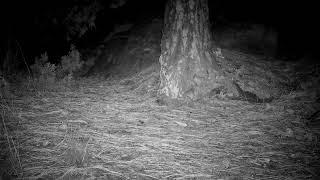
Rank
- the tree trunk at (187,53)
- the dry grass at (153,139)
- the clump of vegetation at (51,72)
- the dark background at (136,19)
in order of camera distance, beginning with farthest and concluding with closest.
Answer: the dark background at (136,19) → the clump of vegetation at (51,72) → the tree trunk at (187,53) → the dry grass at (153,139)

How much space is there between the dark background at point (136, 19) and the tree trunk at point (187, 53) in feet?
8.05

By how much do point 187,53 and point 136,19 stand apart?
3.73 metres

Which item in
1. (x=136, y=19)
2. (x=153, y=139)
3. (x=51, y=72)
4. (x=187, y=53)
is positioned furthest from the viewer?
(x=136, y=19)

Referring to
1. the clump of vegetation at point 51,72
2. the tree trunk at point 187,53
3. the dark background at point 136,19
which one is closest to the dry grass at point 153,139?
the tree trunk at point 187,53

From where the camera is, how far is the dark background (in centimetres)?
592

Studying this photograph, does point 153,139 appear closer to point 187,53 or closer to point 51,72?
point 187,53

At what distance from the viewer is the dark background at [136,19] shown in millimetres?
5918

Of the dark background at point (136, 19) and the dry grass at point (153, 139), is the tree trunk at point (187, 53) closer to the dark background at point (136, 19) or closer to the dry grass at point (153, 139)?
the dry grass at point (153, 139)

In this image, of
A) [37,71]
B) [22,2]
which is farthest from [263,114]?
[22,2]

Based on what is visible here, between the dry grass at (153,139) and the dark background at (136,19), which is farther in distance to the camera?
the dark background at (136,19)

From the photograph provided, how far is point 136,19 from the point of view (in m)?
7.32

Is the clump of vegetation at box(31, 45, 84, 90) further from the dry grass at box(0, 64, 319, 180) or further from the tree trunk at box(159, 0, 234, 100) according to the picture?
the tree trunk at box(159, 0, 234, 100)

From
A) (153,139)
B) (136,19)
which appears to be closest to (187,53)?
(153,139)

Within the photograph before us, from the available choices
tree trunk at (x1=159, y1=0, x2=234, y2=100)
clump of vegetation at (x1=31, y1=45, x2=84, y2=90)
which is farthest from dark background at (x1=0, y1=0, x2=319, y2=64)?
tree trunk at (x1=159, y1=0, x2=234, y2=100)
